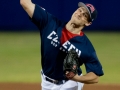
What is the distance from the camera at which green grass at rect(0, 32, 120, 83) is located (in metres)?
11.3

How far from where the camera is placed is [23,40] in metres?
15.4

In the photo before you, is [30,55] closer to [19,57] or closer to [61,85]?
[19,57]

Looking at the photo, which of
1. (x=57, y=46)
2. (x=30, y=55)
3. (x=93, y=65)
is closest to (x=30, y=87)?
(x=30, y=55)

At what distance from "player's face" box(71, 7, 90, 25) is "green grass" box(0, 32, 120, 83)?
15.1 feet

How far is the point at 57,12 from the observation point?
633 inches

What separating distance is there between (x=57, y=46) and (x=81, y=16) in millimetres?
544

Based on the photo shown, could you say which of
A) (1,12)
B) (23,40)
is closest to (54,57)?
(23,40)

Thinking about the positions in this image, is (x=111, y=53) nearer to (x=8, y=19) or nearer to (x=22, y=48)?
(x=22, y=48)

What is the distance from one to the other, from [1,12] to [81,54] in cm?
1018

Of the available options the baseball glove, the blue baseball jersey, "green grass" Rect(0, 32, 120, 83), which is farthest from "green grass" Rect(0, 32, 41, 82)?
the baseball glove

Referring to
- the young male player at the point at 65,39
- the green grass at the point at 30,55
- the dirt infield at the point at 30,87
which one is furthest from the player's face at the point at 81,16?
the green grass at the point at 30,55

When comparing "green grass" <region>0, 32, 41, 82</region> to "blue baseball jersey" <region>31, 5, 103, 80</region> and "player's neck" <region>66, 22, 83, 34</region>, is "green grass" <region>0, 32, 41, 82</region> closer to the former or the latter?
"blue baseball jersey" <region>31, 5, 103, 80</region>

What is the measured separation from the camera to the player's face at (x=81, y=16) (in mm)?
6402

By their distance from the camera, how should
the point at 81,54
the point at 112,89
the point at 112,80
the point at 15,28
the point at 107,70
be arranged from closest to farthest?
1. the point at 81,54
2. the point at 112,89
3. the point at 112,80
4. the point at 107,70
5. the point at 15,28
